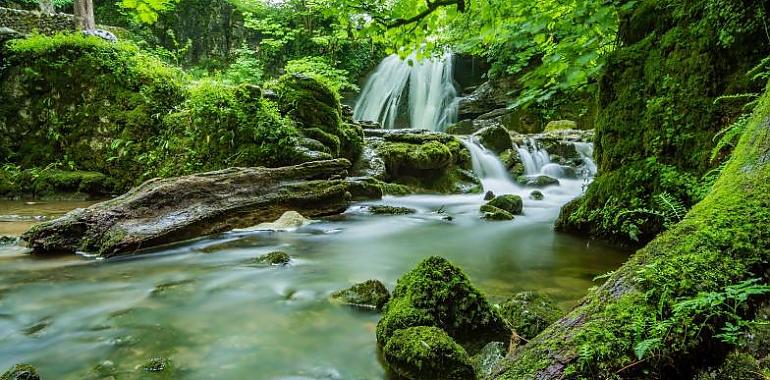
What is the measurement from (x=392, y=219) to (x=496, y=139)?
7.09 metres

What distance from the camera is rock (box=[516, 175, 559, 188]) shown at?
39.4ft

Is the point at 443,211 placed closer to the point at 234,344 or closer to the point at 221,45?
the point at 234,344

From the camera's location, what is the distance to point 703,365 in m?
1.16

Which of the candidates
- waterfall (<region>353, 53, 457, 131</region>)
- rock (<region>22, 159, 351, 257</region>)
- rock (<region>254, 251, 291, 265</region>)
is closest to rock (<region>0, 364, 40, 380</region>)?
rock (<region>254, 251, 291, 265</region>)

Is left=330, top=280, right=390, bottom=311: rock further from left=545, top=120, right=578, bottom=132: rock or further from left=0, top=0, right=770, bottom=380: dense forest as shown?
left=545, top=120, right=578, bottom=132: rock

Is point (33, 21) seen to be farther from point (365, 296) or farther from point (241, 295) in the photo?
point (365, 296)

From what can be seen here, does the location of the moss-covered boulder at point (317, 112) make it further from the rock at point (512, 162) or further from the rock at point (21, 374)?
the rock at point (21, 374)

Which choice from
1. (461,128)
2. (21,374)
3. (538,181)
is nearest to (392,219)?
(538,181)

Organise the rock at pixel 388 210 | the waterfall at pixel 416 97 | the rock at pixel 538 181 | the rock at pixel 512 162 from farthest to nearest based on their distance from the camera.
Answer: the waterfall at pixel 416 97, the rock at pixel 512 162, the rock at pixel 538 181, the rock at pixel 388 210

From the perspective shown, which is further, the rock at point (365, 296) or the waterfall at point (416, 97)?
the waterfall at point (416, 97)

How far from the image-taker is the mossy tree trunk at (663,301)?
1102 mm

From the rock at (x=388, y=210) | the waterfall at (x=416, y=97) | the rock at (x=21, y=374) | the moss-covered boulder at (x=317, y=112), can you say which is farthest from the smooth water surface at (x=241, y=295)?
the waterfall at (x=416, y=97)

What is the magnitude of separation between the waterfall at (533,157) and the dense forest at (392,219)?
1.04 metres

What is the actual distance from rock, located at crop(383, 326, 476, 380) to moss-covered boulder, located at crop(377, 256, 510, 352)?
160 millimetres
